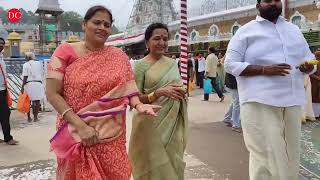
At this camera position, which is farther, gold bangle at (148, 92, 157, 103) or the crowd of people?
gold bangle at (148, 92, 157, 103)

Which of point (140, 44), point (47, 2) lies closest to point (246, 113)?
point (140, 44)

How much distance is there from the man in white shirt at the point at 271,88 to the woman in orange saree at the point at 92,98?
3.07 ft

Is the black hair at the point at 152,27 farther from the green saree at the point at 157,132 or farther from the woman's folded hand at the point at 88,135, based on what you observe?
the woman's folded hand at the point at 88,135

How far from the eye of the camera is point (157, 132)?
128 inches

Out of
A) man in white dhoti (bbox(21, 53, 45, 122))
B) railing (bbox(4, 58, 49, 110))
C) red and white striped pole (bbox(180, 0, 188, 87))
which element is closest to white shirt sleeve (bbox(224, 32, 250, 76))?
red and white striped pole (bbox(180, 0, 188, 87))

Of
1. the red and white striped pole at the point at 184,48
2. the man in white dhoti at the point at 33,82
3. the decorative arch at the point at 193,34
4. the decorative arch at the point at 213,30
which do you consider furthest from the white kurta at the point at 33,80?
the decorative arch at the point at 193,34

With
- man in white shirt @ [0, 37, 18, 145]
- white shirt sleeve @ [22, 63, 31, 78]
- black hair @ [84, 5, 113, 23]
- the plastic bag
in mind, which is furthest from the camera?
white shirt sleeve @ [22, 63, 31, 78]

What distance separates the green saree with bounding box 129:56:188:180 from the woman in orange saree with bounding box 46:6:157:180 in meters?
0.75

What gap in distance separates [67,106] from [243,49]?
1.39 m

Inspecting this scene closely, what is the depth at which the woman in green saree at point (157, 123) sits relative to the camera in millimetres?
3217

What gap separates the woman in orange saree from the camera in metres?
2.32

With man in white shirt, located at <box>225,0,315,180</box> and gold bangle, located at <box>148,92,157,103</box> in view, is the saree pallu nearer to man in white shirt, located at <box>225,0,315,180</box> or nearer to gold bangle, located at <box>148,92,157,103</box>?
gold bangle, located at <box>148,92,157,103</box>

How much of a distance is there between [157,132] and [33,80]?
18.8 ft

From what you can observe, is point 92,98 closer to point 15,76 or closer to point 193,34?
point 15,76
